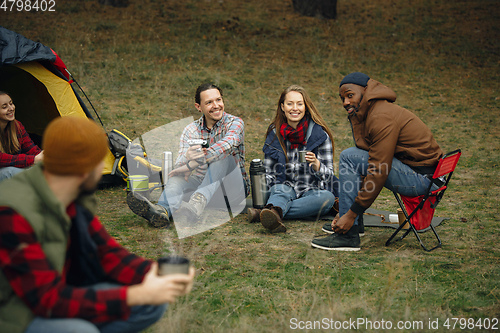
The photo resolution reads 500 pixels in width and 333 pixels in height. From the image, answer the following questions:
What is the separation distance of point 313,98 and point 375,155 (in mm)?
6610

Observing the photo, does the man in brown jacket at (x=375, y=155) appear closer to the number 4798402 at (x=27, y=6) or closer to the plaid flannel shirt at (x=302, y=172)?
the plaid flannel shirt at (x=302, y=172)

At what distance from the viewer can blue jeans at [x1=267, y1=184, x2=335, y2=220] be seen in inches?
167

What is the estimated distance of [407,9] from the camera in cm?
1461

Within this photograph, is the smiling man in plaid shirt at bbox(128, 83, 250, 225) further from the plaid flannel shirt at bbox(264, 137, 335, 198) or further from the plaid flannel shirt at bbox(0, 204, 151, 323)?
the plaid flannel shirt at bbox(0, 204, 151, 323)

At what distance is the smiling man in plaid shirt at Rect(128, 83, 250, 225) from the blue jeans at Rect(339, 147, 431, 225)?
133 cm

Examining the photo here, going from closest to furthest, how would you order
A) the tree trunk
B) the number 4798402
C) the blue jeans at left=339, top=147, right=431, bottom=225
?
1. the blue jeans at left=339, top=147, right=431, bottom=225
2. the number 4798402
3. the tree trunk

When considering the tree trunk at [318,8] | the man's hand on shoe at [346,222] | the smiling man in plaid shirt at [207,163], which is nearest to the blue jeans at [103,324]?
the man's hand on shoe at [346,222]

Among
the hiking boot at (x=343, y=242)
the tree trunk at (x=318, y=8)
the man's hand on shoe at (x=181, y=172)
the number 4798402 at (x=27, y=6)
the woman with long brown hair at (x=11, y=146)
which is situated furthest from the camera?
the tree trunk at (x=318, y=8)

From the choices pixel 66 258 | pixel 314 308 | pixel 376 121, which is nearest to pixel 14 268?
pixel 66 258

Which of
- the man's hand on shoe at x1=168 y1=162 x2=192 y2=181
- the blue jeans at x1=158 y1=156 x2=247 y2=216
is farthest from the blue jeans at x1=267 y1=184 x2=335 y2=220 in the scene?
the man's hand on shoe at x1=168 y1=162 x2=192 y2=181

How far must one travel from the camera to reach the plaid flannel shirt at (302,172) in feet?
14.1

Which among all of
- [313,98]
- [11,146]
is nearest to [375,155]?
[11,146]

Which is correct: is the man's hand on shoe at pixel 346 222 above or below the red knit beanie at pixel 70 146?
below

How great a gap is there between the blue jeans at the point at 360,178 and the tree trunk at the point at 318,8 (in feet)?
36.9
